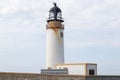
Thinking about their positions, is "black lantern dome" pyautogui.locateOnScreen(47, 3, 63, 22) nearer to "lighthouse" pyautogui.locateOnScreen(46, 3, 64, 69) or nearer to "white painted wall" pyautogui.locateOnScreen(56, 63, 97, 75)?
"lighthouse" pyautogui.locateOnScreen(46, 3, 64, 69)

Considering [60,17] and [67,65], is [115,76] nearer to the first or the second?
[67,65]

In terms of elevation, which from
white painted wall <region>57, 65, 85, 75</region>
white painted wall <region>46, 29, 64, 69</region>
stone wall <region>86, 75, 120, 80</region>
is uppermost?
white painted wall <region>46, 29, 64, 69</region>

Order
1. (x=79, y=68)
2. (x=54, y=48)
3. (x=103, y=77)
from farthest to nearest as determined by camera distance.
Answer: (x=54, y=48) → (x=79, y=68) → (x=103, y=77)

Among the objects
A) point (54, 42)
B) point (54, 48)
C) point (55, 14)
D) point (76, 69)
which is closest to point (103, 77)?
point (76, 69)

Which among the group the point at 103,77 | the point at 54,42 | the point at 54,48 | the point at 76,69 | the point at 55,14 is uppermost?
the point at 55,14

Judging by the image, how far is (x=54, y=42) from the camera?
90.8 feet

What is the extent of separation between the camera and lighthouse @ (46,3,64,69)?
2753cm

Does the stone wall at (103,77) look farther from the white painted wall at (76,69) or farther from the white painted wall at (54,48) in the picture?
the white painted wall at (54,48)

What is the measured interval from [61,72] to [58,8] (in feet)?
22.0

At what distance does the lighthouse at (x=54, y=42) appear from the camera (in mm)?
27531

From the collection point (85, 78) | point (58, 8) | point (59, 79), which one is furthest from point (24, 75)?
point (58, 8)

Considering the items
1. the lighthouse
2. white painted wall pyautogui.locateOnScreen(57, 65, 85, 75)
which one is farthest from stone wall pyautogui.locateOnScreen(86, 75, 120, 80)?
the lighthouse

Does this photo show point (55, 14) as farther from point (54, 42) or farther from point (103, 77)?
point (103, 77)

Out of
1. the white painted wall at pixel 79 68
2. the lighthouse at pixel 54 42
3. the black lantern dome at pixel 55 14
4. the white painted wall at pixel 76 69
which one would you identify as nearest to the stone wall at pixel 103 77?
the white painted wall at pixel 79 68
